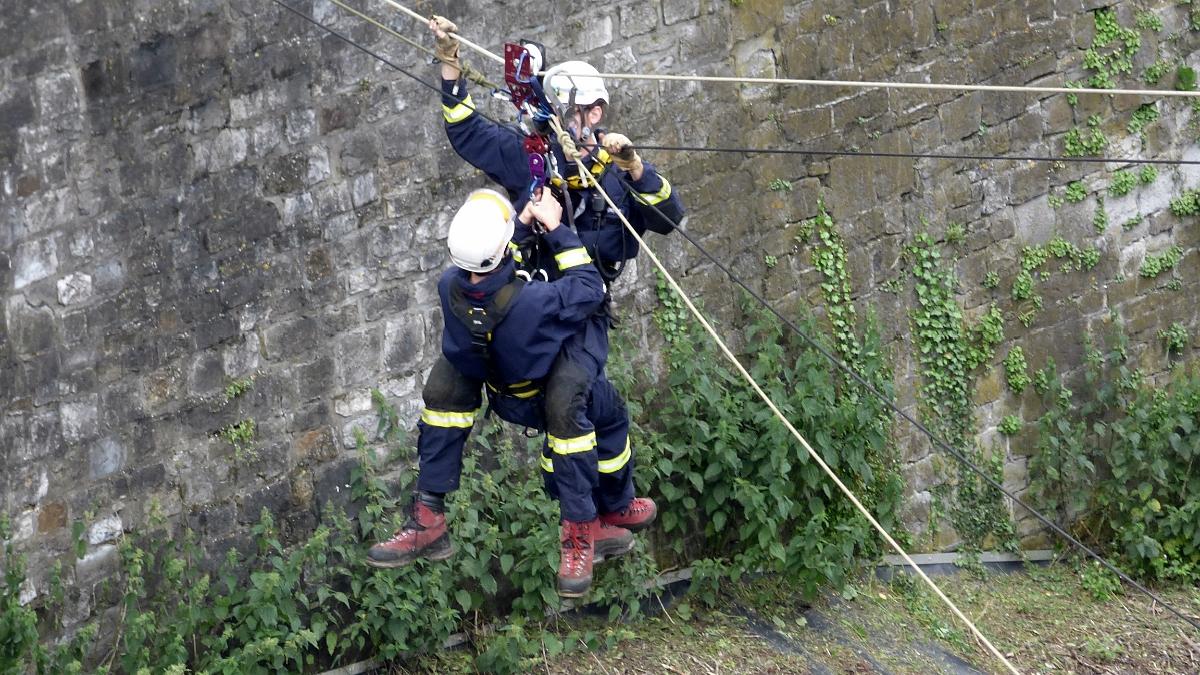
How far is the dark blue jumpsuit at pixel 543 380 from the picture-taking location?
19.2 feet

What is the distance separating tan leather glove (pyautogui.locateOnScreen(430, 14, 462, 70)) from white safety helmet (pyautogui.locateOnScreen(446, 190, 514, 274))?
0.63 metres

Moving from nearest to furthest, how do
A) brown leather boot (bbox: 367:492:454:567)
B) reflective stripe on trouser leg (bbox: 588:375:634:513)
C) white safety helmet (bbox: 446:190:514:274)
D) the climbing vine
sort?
white safety helmet (bbox: 446:190:514:274) < reflective stripe on trouser leg (bbox: 588:375:634:513) < brown leather boot (bbox: 367:492:454:567) < the climbing vine

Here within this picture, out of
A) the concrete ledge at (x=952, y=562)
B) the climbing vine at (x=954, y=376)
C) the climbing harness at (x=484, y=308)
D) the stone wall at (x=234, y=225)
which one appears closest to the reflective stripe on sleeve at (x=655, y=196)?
the climbing harness at (x=484, y=308)

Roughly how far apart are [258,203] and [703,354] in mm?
2521

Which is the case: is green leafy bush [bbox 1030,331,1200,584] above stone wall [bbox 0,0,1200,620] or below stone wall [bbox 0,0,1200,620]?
below

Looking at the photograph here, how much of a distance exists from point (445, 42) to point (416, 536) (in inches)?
75.2

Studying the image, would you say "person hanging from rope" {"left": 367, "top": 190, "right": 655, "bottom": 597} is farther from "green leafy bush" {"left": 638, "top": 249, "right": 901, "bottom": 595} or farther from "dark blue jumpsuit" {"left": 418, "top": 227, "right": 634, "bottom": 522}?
"green leafy bush" {"left": 638, "top": 249, "right": 901, "bottom": 595}

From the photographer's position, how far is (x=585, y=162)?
615 cm

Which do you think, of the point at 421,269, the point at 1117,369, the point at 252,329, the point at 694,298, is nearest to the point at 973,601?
the point at 1117,369

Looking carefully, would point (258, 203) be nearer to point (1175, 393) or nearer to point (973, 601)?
point (973, 601)

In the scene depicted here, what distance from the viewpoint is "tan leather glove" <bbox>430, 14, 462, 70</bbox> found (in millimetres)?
5941

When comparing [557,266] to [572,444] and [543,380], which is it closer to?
[543,380]

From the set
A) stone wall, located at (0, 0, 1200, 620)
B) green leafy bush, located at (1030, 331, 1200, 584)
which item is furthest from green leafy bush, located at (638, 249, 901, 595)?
green leafy bush, located at (1030, 331, 1200, 584)

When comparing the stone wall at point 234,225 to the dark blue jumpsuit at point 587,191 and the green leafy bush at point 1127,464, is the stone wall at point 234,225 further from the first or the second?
the green leafy bush at point 1127,464
